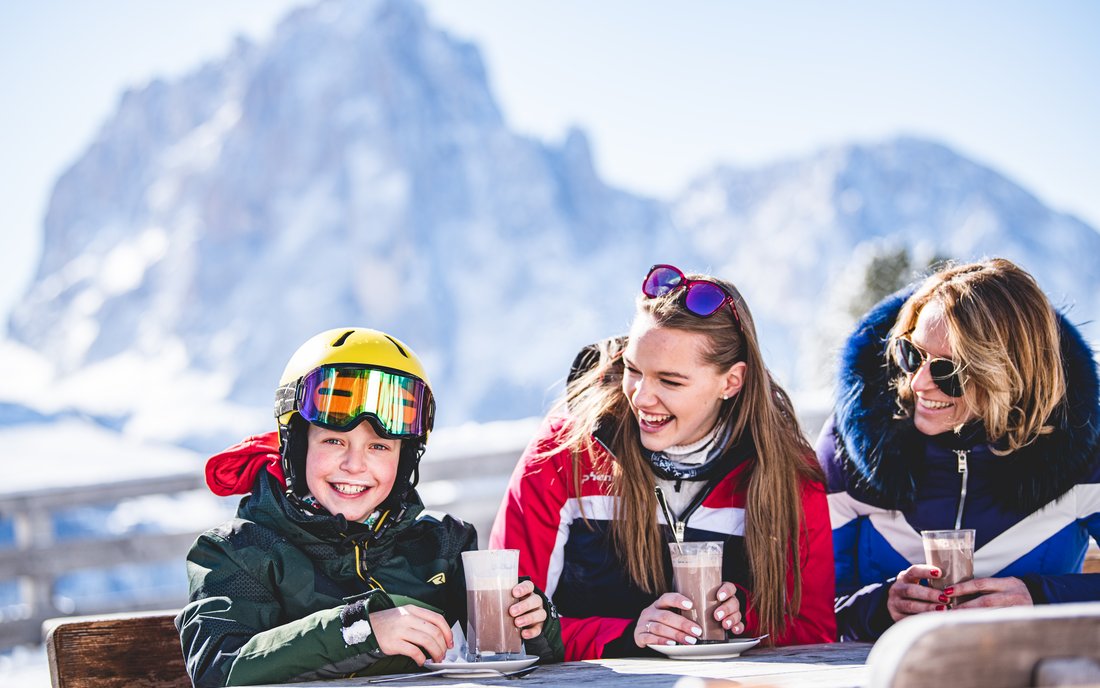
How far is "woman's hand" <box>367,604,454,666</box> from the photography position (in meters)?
2.06

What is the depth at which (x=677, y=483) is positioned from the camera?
9.61ft

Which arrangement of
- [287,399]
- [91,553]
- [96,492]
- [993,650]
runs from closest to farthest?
1. [993,650]
2. [287,399]
3. [96,492]
4. [91,553]

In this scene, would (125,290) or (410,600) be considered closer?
(410,600)

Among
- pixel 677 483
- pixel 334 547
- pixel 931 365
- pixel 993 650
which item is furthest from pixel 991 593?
pixel 993 650

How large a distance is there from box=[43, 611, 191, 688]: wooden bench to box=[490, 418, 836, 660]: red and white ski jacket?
35.9 inches

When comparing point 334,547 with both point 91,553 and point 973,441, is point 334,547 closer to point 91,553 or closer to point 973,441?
point 973,441

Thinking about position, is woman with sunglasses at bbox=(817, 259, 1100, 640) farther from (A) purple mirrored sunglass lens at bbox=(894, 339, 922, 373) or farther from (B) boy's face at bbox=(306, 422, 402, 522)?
(B) boy's face at bbox=(306, 422, 402, 522)

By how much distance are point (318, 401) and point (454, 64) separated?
16729cm

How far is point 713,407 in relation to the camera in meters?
3.04

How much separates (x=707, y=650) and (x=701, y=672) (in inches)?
12.7

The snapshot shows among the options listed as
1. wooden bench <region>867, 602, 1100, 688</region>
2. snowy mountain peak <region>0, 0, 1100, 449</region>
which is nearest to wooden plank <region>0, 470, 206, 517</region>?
wooden bench <region>867, 602, 1100, 688</region>

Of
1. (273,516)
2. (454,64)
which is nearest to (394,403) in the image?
(273,516)

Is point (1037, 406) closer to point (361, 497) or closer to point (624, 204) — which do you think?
point (361, 497)

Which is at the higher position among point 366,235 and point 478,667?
point 366,235
